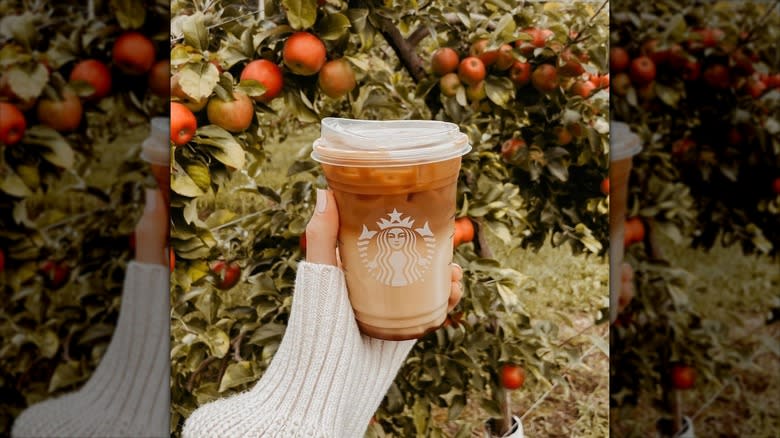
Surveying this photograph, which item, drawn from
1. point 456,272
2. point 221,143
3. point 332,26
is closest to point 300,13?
point 332,26

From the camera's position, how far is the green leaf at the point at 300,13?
1763 millimetres

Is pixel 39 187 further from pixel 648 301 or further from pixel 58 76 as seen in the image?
pixel 648 301

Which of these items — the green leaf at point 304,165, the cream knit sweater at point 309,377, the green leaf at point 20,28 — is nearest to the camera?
the green leaf at point 20,28

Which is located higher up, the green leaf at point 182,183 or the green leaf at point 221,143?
the green leaf at point 221,143

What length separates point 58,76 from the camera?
1.60 metres

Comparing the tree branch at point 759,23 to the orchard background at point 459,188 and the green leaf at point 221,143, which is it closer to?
the orchard background at point 459,188

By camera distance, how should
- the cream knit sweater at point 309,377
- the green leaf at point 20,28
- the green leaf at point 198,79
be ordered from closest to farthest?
the green leaf at point 20,28
the cream knit sweater at point 309,377
the green leaf at point 198,79

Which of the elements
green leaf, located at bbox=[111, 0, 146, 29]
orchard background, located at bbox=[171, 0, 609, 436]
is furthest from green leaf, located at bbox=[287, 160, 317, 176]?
green leaf, located at bbox=[111, 0, 146, 29]

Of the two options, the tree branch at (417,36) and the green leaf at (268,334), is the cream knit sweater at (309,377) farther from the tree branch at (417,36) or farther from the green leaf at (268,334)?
the tree branch at (417,36)

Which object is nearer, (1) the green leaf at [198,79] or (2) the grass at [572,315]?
(1) the green leaf at [198,79]

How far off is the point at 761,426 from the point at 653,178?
25.5 inches

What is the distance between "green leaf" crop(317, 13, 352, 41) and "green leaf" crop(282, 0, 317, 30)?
0.03 m

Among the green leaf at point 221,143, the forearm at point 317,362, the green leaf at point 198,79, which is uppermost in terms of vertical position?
the green leaf at point 198,79

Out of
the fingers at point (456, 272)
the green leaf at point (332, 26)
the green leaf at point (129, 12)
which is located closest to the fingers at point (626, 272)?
the fingers at point (456, 272)
